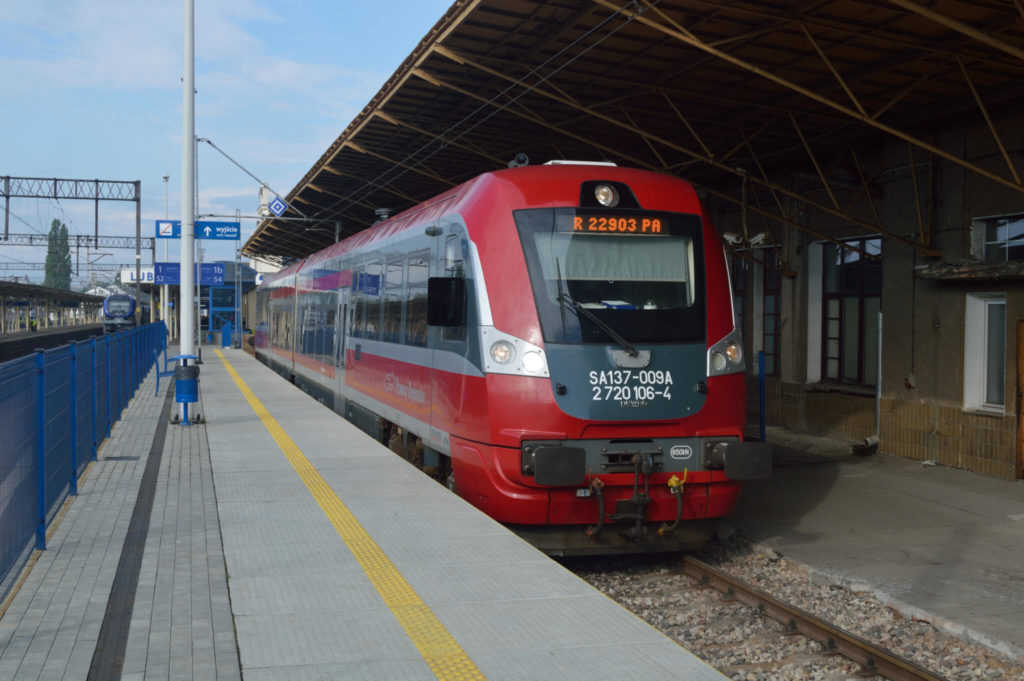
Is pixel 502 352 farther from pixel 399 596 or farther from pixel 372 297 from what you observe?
pixel 372 297

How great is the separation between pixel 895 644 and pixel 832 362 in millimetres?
10300

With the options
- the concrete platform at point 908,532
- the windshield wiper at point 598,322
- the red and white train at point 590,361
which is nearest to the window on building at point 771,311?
the concrete platform at point 908,532

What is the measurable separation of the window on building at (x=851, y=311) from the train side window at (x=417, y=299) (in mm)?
7492

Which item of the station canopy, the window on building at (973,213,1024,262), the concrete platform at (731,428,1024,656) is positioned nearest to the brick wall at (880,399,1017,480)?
the concrete platform at (731,428,1024,656)

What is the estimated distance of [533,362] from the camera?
7.20 m

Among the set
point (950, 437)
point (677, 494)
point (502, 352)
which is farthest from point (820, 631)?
point (950, 437)

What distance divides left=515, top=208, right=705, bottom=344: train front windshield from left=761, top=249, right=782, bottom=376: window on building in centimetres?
989

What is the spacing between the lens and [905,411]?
13.2 m

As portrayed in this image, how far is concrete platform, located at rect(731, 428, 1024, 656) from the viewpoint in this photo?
679 centimetres

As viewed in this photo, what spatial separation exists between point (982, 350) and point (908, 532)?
13.9 feet

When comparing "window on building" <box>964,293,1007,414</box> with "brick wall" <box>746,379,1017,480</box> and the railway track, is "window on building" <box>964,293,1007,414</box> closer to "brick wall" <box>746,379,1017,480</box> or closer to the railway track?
"brick wall" <box>746,379,1017,480</box>

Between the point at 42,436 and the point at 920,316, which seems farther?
the point at 920,316

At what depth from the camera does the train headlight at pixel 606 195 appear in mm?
7746

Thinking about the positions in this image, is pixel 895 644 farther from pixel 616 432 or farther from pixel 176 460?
pixel 176 460
